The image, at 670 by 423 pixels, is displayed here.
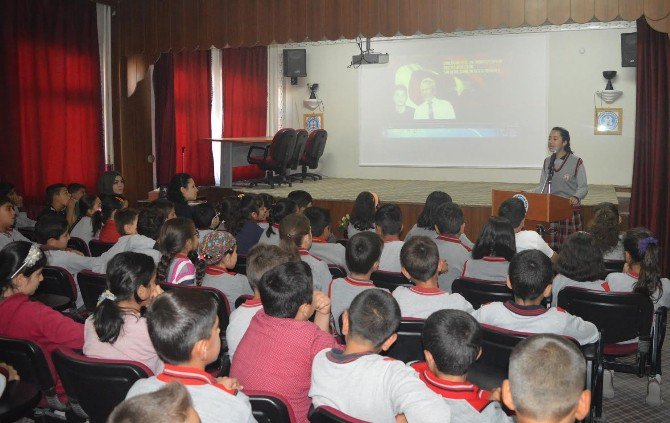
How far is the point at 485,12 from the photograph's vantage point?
20.3 ft

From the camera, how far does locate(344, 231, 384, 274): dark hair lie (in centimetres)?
314

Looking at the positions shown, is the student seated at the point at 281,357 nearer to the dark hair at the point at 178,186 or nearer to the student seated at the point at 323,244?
the student seated at the point at 323,244

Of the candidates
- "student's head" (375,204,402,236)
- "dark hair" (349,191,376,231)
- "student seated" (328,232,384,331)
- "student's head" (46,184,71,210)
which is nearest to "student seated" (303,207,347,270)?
"student's head" (375,204,402,236)

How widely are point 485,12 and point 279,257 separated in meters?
4.20

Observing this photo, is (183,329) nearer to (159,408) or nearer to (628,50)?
(159,408)

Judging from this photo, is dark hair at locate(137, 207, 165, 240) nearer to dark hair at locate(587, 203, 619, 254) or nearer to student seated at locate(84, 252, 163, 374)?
student seated at locate(84, 252, 163, 374)

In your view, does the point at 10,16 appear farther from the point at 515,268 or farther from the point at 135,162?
the point at 515,268

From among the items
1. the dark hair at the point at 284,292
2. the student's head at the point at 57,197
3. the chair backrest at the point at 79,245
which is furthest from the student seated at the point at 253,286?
the student's head at the point at 57,197

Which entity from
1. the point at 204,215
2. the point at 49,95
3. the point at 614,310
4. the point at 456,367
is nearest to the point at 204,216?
the point at 204,215

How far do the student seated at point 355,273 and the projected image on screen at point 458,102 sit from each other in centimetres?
779

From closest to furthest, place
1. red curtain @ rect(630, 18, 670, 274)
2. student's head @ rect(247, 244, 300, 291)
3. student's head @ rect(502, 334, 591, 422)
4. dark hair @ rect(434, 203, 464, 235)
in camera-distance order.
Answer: student's head @ rect(502, 334, 591, 422) → student's head @ rect(247, 244, 300, 291) → dark hair @ rect(434, 203, 464, 235) → red curtain @ rect(630, 18, 670, 274)

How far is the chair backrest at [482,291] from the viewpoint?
3.30m

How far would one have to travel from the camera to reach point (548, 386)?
1.56m

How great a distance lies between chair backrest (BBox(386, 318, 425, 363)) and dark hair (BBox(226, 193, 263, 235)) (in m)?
2.37
